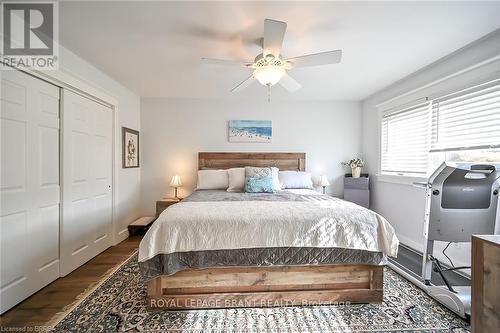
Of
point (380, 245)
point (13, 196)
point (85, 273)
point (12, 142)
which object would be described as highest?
point (12, 142)

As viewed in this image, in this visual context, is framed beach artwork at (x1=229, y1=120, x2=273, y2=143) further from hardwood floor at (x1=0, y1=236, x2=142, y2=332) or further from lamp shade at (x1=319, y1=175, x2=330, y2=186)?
hardwood floor at (x1=0, y1=236, x2=142, y2=332)

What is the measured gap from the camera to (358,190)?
3930mm

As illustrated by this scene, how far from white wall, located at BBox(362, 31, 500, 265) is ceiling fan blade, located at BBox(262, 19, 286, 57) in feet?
6.83

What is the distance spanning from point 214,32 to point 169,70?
1123mm

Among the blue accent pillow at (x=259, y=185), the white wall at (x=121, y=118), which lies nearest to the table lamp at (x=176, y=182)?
the white wall at (x=121, y=118)

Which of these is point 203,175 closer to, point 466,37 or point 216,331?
point 216,331

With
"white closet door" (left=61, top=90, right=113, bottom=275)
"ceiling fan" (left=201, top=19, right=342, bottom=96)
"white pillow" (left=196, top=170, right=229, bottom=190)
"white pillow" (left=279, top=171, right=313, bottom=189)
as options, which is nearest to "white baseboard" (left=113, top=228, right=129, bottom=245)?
"white closet door" (left=61, top=90, right=113, bottom=275)

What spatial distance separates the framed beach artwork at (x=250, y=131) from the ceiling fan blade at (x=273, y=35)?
2187 millimetres

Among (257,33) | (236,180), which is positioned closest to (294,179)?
(236,180)

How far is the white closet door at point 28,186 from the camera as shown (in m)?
1.76

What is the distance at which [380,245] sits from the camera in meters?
1.83

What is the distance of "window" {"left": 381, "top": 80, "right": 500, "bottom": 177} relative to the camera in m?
2.16

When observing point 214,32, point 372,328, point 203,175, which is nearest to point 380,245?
point 372,328

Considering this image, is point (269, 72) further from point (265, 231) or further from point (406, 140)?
point (406, 140)
